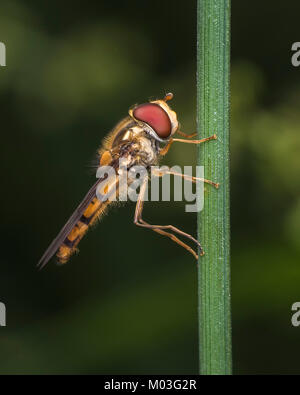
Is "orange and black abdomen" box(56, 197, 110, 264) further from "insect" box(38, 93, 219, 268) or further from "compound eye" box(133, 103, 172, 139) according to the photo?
"compound eye" box(133, 103, 172, 139)

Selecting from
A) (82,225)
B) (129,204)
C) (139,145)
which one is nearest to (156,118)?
(139,145)

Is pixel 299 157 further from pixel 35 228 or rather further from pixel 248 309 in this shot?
pixel 35 228

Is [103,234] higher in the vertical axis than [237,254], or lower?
higher

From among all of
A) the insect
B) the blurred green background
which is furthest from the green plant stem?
the blurred green background

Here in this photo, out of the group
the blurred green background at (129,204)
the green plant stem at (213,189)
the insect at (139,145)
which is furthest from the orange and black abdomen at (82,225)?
the green plant stem at (213,189)

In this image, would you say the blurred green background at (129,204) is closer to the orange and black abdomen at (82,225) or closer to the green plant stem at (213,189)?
the orange and black abdomen at (82,225)

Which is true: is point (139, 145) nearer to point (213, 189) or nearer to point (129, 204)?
point (213, 189)

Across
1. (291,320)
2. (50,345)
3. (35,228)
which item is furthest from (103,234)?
(291,320)
